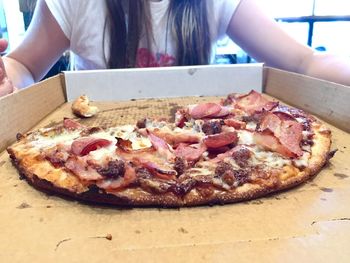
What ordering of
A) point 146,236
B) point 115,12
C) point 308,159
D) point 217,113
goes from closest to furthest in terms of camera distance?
point 146,236 → point 308,159 → point 217,113 → point 115,12

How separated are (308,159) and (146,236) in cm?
32

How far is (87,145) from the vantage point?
67 centimetres

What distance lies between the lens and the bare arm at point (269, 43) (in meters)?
1.15

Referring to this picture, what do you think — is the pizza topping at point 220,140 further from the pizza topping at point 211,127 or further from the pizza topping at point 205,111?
the pizza topping at point 205,111

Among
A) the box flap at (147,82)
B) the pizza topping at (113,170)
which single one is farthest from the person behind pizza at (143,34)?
the pizza topping at (113,170)

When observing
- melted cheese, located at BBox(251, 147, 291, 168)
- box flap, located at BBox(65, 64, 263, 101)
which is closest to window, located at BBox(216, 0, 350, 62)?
box flap, located at BBox(65, 64, 263, 101)

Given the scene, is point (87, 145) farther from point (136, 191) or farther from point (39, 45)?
point (39, 45)

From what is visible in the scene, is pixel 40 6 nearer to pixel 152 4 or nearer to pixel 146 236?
pixel 152 4

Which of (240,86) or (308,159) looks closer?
(308,159)

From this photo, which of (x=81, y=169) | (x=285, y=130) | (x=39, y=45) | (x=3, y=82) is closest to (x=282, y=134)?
(x=285, y=130)

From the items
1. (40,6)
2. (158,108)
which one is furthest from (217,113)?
(40,6)

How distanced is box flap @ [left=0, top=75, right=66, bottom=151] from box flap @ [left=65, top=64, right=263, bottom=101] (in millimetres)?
64

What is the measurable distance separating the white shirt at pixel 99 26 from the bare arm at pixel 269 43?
0.04m

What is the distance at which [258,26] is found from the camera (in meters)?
1.30
